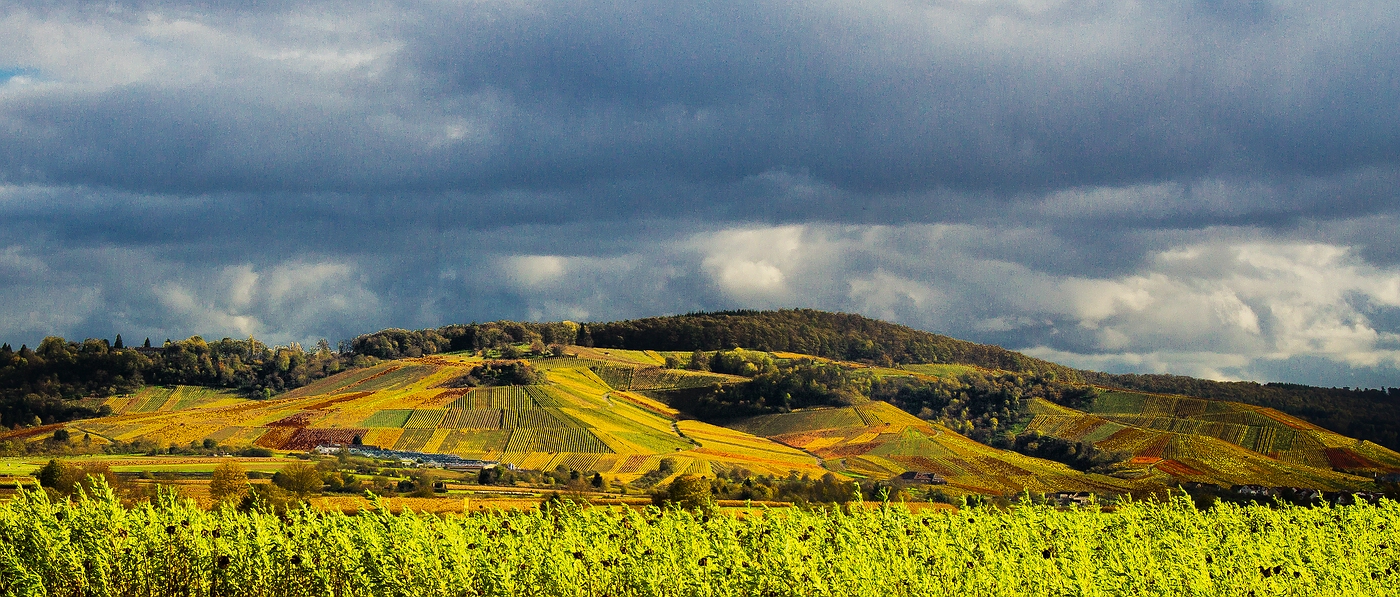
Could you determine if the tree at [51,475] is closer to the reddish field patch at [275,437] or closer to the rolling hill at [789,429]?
the reddish field patch at [275,437]

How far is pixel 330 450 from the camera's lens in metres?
146

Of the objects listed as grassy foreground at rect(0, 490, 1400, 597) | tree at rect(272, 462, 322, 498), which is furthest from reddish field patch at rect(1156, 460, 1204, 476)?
grassy foreground at rect(0, 490, 1400, 597)

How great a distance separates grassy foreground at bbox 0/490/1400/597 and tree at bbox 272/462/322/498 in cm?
7279

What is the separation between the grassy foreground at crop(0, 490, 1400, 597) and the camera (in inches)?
835

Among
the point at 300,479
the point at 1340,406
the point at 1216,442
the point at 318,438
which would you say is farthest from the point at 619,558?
the point at 1340,406

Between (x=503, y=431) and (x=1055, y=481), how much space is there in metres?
76.9

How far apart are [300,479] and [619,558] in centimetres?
8407

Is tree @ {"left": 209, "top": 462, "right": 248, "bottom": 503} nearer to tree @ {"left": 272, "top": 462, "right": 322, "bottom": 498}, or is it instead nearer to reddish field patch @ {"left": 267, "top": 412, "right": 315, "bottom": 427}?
tree @ {"left": 272, "top": 462, "right": 322, "bottom": 498}

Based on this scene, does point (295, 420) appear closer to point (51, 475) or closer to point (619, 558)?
point (51, 475)

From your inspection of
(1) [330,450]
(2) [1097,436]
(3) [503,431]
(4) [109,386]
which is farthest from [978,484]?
(4) [109,386]

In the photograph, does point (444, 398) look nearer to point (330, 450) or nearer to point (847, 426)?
point (330, 450)

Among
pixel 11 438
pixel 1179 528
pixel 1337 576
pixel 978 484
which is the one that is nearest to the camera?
pixel 1337 576

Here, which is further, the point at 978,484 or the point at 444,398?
the point at 444,398

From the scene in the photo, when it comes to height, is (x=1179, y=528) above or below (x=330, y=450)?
above
